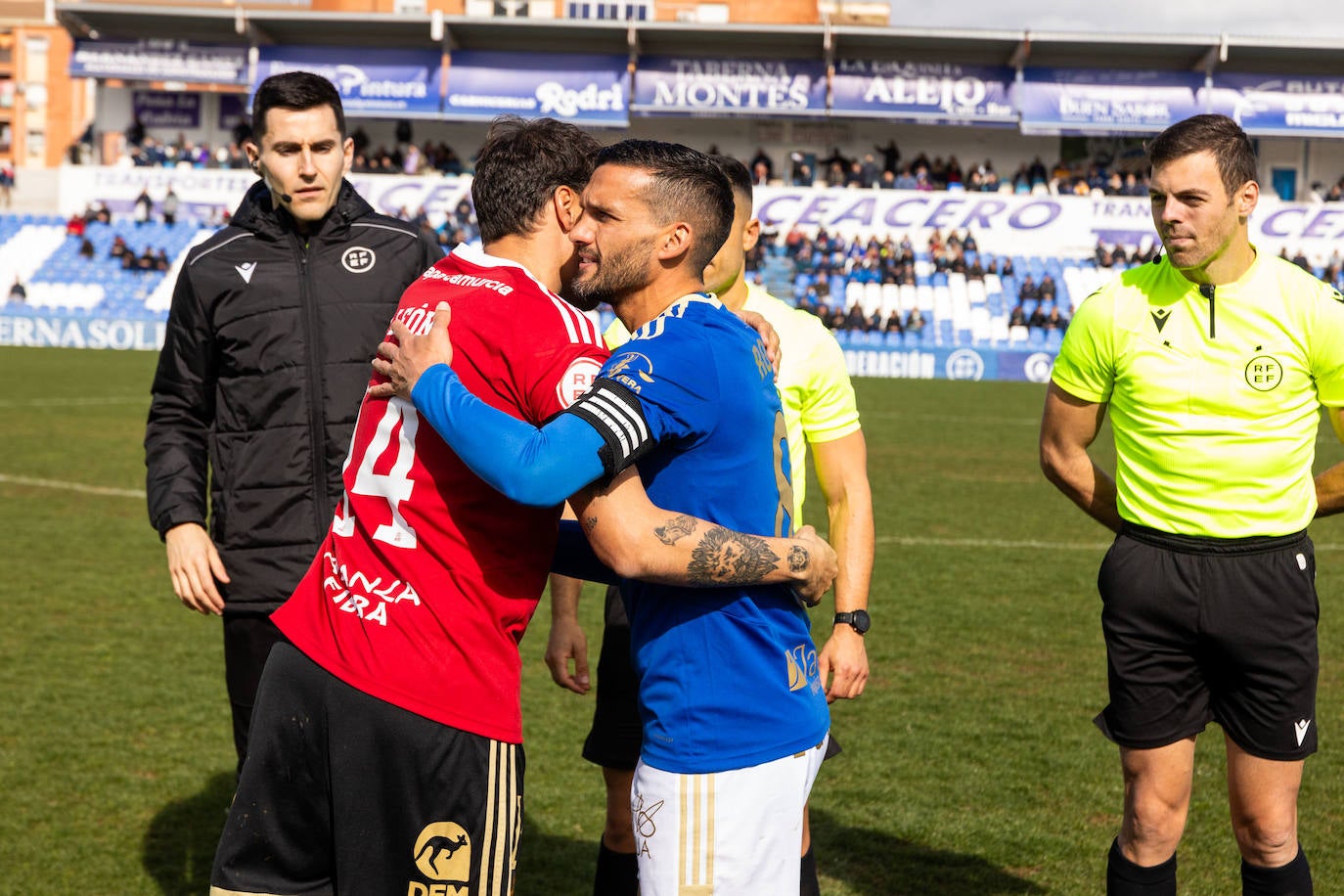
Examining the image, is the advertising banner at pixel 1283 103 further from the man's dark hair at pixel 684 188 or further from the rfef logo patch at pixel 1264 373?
the man's dark hair at pixel 684 188

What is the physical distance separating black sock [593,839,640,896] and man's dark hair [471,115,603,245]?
2078 mm

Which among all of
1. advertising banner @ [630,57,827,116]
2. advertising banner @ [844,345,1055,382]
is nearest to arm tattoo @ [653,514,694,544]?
advertising banner @ [844,345,1055,382]

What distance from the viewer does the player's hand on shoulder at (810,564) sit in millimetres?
2572

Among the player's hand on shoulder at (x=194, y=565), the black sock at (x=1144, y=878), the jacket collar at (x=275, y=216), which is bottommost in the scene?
the black sock at (x=1144, y=878)

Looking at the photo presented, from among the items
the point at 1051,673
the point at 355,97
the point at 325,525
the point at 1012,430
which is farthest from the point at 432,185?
the point at 325,525

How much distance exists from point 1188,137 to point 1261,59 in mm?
44035

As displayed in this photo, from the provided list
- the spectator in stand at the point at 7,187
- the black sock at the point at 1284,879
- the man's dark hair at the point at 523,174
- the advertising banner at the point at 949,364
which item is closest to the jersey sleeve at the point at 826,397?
the man's dark hair at the point at 523,174

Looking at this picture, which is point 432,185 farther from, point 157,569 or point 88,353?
point 157,569

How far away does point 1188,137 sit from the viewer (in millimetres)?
3674

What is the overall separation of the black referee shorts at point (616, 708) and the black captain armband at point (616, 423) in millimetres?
1610

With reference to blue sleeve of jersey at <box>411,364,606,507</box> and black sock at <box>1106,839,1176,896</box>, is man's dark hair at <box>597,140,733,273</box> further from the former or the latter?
black sock at <box>1106,839,1176,896</box>

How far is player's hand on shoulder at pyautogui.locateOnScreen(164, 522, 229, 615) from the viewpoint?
11.5 feet

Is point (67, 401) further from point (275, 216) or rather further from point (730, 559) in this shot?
point (730, 559)

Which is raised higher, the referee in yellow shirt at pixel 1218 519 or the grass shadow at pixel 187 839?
the referee in yellow shirt at pixel 1218 519
